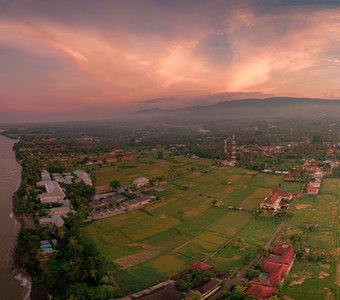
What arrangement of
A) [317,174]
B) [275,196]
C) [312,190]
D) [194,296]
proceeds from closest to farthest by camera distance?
[194,296] < [275,196] < [312,190] < [317,174]

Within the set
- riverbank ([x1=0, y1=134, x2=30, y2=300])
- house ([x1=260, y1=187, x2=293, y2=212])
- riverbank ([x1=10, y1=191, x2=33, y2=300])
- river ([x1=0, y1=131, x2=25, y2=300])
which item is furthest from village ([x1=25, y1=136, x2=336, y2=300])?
river ([x1=0, y1=131, x2=25, y2=300])

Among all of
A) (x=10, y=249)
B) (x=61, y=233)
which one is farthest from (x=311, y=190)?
(x=10, y=249)

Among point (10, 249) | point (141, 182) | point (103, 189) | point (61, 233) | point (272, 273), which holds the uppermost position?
point (61, 233)

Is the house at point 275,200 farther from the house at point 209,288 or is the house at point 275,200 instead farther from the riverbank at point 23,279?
the riverbank at point 23,279

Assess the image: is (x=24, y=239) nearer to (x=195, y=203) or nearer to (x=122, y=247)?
(x=122, y=247)

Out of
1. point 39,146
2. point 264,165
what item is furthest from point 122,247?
point 39,146

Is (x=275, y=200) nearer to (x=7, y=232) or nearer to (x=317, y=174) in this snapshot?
(x=317, y=174)
